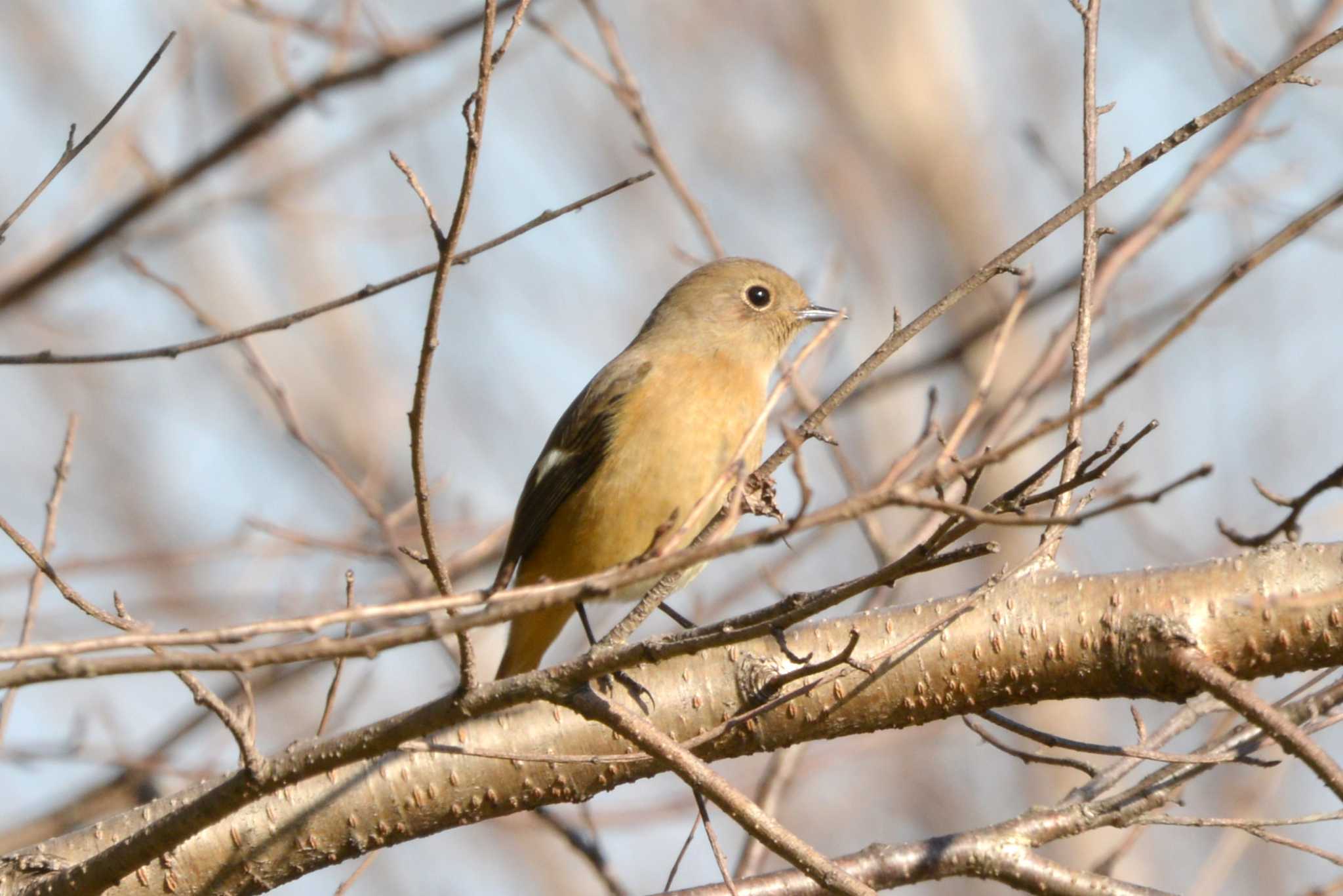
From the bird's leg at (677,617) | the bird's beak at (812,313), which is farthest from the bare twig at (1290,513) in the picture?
the bird's beak at (812,313)

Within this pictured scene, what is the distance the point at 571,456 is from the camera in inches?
215

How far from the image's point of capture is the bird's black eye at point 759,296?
614cm

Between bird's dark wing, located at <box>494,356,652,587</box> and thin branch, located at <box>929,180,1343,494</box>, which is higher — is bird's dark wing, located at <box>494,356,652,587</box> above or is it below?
above

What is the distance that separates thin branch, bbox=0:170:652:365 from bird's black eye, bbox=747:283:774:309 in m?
3.07

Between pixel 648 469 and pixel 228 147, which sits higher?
pixel 228 147

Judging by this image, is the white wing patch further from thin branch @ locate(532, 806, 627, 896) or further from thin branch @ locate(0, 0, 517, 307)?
thin branch @ locate(0, 0, 517, 307)

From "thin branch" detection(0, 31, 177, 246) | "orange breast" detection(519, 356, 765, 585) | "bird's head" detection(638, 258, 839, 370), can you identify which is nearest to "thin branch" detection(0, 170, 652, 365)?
"thin branch" detection(0, 31, 177, 246)

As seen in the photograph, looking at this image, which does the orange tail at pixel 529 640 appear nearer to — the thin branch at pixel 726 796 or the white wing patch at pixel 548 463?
the white wing patch at pixel 548 463

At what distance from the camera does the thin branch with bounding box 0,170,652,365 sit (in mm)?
2902

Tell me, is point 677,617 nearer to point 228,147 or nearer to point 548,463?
point 548,463

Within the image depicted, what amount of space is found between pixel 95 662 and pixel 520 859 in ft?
34.0

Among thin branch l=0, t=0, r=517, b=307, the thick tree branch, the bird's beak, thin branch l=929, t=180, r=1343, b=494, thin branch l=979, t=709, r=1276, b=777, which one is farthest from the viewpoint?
the bird's beak

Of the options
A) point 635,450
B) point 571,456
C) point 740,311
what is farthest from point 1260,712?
point 740,311

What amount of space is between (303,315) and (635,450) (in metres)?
2.26
